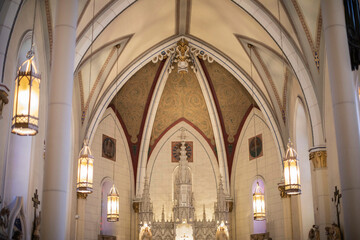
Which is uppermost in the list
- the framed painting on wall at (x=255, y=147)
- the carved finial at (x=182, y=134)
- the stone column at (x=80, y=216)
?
the carved finial at (x=182, y=134)

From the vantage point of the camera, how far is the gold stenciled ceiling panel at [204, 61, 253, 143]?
2239 cm

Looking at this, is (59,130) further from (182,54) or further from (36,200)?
(182,54)

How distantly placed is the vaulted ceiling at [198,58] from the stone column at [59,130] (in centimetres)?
438

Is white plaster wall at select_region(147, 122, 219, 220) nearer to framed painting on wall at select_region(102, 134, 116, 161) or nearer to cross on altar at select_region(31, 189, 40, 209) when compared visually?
framed painting on wall at select_region(102, 134, 116, 161)

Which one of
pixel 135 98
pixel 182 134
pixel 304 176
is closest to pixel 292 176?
pixel 304 176

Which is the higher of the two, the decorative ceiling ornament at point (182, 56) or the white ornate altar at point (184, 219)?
the decorative ceiling ornament at point (182, 56)

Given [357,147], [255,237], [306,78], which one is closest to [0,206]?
[357,147]

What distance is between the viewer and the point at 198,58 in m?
22.2

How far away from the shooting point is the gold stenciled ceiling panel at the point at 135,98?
2239 cm

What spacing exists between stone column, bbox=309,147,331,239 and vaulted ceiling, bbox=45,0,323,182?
7.09 ft

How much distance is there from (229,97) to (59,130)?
13.8 m

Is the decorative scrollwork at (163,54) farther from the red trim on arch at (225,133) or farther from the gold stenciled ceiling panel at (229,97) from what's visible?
the red trim on arch at (225,133)

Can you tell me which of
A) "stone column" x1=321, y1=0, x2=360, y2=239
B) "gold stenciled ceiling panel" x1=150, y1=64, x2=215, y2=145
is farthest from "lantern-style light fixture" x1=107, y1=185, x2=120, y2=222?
"stone column" x1=321, y1=0, x2=360, y2=239

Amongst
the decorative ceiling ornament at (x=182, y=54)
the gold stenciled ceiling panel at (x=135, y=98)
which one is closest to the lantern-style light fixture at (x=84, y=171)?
the gold stenciled ceiling panel at (x=135, y=98)
